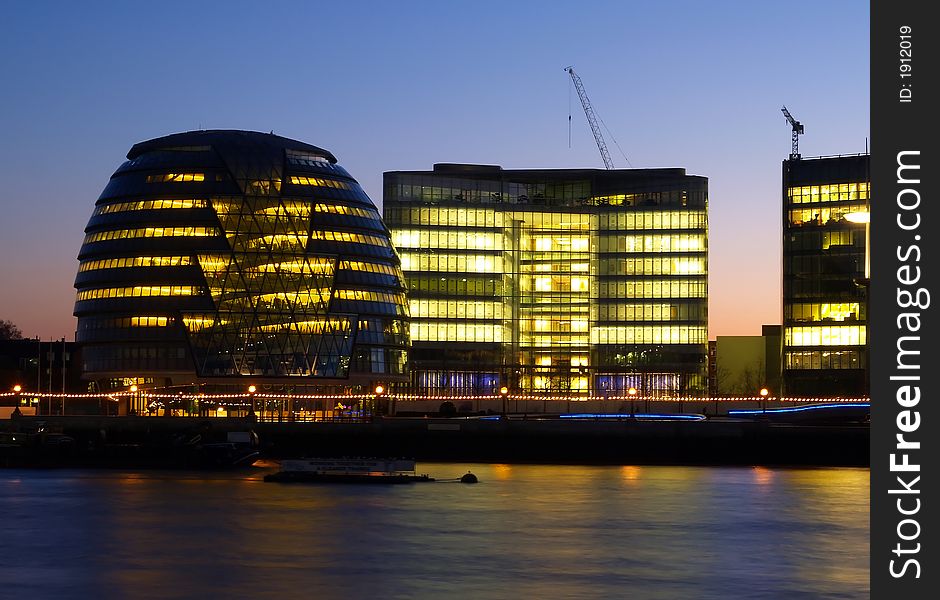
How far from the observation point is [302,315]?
19188cm

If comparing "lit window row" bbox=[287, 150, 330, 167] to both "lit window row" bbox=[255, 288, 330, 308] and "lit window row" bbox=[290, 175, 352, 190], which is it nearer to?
"lit window row" bbox=[290, 175, 352, 190]

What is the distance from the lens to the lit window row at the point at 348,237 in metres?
190

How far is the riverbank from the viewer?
125062 mm

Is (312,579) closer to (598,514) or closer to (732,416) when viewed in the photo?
(598,514)

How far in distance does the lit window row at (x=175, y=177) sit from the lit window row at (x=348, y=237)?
15.6 m

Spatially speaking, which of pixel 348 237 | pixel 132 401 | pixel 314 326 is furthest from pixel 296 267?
pixel 132 401

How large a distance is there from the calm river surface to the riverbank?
29000 mm

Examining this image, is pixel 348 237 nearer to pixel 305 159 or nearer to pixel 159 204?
pixel 305 159

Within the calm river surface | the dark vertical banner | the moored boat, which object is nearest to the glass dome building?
the moored boat

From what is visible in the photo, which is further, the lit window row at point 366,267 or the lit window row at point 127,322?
the lit window row at point 366,267

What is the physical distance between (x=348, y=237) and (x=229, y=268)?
15.6 meters

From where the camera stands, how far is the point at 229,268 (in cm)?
18750

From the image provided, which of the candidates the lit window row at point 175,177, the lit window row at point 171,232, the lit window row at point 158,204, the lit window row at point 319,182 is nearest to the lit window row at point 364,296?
the lit window row at point 319,182

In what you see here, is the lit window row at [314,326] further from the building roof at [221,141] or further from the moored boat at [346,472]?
the moored boat at [346,472]
